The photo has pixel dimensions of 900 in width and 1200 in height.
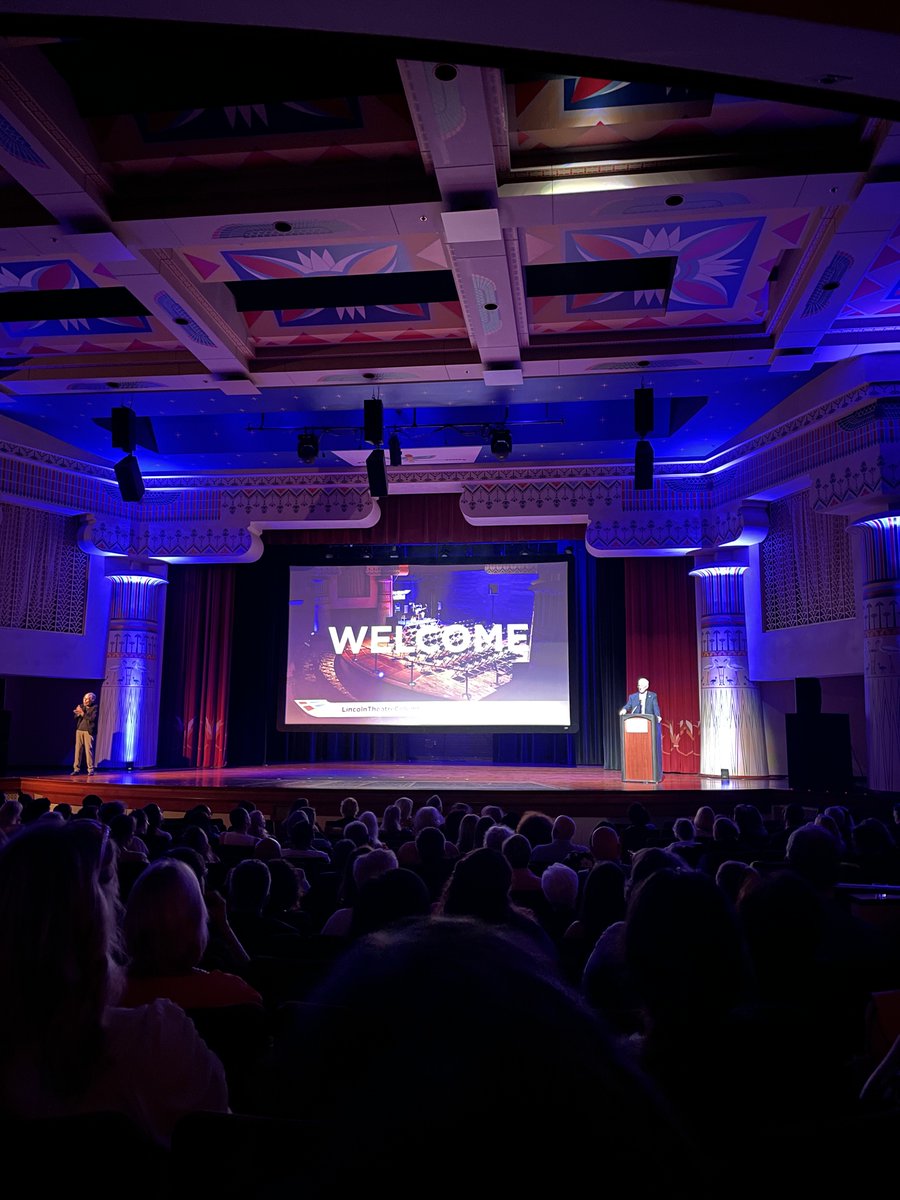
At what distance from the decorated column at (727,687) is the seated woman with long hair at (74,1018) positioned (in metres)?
10.7

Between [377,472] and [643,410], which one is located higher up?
[643,410]

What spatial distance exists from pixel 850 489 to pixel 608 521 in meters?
3.94

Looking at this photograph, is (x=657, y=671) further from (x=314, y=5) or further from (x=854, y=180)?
(x=314, y=5)

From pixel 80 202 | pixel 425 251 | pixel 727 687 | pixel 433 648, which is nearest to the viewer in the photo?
pixel 80 202

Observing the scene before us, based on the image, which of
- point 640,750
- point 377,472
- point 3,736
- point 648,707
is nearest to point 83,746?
point 3,736

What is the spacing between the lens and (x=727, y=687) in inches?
459

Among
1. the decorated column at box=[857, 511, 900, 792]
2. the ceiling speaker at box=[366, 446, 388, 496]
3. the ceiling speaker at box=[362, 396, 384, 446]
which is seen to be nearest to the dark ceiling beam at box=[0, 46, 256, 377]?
the ceiling speaker at box=[362, 396, 384, 446]

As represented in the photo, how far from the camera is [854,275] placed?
690 cm

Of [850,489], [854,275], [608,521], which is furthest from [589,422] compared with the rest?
[854,275]

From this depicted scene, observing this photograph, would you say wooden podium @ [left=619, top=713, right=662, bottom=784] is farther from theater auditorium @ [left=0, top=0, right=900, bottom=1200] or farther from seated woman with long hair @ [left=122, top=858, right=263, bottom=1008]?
seated woman with long hair @ [left=122, top=858, right=263, bottom=1008]

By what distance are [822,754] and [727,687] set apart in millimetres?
2105

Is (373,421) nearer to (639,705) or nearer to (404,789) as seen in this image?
(404,789)

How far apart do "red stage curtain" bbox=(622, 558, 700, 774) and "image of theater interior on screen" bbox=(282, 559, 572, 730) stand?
1.06 metres

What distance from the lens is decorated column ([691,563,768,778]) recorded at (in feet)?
37.5
